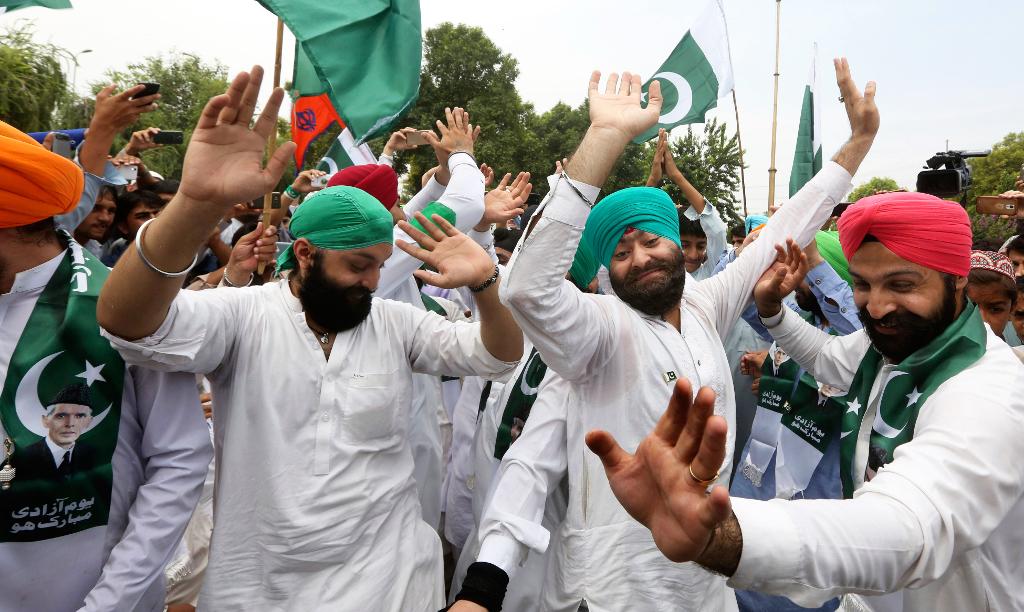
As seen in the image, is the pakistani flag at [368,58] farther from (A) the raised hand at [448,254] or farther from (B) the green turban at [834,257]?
(B) the green turban at [834,257]

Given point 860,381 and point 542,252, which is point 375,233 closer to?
point 542,252

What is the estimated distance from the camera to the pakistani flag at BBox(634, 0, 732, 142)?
6.01 metres

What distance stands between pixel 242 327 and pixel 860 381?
2.25 metres

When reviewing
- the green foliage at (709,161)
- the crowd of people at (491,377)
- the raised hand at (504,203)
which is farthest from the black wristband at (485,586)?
the green foliage at (709,161)

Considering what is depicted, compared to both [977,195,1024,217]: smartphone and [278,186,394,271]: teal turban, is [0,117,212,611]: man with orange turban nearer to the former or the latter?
[278,186,394,271]: teal turban

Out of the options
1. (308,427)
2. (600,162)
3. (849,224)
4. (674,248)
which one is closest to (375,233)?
(308,427)

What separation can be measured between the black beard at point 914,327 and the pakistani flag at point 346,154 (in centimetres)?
401

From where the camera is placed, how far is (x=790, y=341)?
120 inches

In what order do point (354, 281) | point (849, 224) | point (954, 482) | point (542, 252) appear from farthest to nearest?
1. point (354, 281)
2. point (849, 224)
3. point (542, 252)
4. point (954, 482)

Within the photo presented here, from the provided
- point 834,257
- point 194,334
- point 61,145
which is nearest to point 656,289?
point 194,334

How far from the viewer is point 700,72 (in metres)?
6.06

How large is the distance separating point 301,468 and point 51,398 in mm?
778

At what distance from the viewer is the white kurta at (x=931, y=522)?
48.9 inches

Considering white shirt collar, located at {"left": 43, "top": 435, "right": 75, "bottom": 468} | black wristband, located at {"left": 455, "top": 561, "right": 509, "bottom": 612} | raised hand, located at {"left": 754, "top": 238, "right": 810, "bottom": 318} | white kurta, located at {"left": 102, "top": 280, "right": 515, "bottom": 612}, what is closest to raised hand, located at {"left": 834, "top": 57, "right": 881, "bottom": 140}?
raised hand, located at {"left": 754, "top": 238, "right": 810, "bottom": 318}
